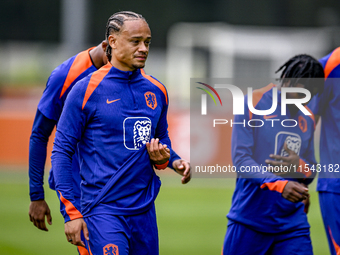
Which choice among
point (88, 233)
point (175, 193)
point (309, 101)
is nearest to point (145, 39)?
point (88, 233)

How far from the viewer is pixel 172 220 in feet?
28.4

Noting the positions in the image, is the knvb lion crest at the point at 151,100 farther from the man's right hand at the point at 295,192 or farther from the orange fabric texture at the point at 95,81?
the man's right hand at the point at 295,192

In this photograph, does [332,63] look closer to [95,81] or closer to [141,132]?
[141,132]

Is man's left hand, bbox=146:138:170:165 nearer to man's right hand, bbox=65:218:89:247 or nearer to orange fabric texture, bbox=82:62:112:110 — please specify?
orange fabric texture, bbox=82:62:112:110

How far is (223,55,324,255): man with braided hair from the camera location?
378cm

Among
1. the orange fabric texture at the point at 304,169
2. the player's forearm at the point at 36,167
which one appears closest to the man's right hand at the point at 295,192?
the orange fabric texture at the point at 304,169

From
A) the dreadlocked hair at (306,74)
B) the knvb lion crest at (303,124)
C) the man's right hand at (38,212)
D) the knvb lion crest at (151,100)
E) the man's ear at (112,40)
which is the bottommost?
the man's right hand at (38,212)

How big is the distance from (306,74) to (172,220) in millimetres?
5226

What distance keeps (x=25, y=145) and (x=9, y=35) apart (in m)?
14.3

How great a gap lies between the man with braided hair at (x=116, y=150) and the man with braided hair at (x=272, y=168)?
30.8 inches

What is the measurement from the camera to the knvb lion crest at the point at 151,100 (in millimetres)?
3279

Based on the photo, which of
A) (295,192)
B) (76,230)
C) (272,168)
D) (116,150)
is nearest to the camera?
(76,230)

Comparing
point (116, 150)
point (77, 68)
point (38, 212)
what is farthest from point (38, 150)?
point (116, 150)

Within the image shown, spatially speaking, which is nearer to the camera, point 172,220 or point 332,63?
point 332,63
